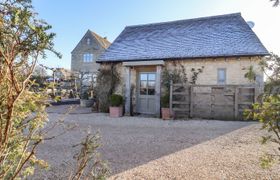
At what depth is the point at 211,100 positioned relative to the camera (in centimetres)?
955

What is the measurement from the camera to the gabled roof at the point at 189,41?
32.5 ft

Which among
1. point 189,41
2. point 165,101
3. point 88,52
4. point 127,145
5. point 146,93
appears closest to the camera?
point 127,145

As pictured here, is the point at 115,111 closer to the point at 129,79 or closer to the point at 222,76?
the point at 129,79

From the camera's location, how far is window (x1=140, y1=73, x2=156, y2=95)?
35.2ft

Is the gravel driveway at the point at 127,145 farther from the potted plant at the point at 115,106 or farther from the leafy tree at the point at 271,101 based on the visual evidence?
the potted plant at the point at 115,106

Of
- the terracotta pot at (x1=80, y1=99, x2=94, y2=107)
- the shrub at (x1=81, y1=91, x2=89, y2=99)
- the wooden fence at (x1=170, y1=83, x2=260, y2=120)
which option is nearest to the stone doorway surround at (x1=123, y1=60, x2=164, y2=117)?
the wooden fence at (x1=170, y1=83, x2=260, y2=120)

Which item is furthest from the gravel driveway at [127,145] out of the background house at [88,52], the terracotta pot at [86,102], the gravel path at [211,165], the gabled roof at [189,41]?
the background house at [88,52]

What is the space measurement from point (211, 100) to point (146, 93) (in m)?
3.23

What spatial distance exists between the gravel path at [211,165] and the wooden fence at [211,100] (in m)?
4.08

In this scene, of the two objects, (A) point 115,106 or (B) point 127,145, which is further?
(A) point 115,106

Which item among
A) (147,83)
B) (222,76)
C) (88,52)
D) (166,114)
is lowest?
(166,114)

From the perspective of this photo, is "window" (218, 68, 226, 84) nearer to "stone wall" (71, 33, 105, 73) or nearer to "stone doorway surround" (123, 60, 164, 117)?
"stone doorway surround" (123, 60, 164, 117)

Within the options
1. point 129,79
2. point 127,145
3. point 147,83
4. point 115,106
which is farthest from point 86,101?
point 127,145

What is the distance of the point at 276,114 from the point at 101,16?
9.75 metres
